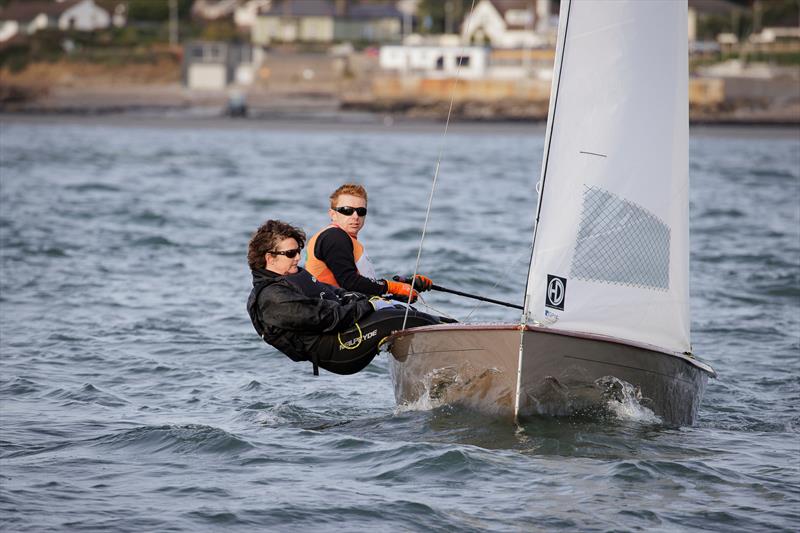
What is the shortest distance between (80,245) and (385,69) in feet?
221

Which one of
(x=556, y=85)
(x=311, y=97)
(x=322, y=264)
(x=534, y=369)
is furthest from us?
(x=311, y=97)

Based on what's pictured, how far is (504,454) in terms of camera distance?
27.0 ft

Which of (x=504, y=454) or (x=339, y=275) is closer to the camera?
(x=504, y=454)

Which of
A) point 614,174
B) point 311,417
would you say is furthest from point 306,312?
point 614,174

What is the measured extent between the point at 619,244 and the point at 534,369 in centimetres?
116

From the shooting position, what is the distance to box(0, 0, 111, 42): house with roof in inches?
4304

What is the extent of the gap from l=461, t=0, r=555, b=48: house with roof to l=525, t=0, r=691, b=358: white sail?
3678 inches

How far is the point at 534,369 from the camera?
315 inches

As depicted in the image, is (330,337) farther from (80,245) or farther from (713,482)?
(80,245)

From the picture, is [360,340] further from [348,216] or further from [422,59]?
[422,59]

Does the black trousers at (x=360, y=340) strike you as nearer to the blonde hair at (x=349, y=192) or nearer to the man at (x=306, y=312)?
the man at (x=306, y=312)

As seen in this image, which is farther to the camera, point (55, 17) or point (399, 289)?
point (55, 17)

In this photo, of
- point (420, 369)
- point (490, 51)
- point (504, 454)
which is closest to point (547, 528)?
point (504, 454)

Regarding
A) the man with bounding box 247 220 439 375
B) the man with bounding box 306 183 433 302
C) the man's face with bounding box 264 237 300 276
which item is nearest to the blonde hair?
the man with bounding box 306 183 433 302
